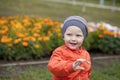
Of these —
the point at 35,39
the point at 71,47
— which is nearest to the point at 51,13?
the point at 35,39

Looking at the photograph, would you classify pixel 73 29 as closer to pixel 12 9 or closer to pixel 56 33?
pixel 56 33

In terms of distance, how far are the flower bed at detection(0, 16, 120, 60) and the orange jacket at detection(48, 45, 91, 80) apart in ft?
9.58

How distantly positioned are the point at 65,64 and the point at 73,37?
1.01 feet

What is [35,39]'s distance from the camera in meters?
6.50

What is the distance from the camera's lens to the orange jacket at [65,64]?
3.05m

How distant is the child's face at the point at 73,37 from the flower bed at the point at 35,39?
2973mm

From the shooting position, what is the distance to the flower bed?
6180mm

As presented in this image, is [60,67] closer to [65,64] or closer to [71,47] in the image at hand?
[65,64]

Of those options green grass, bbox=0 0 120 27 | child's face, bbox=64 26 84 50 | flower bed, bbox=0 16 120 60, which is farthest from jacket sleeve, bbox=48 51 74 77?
green grass, bbox=0 0 120 27

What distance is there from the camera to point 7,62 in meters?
6.09

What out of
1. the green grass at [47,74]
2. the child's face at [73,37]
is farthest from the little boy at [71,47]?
the green grass at [47,74]

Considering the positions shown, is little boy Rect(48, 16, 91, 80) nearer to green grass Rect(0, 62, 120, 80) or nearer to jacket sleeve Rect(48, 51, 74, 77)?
jacket sleeve Rect(48, 51, 74, 77)

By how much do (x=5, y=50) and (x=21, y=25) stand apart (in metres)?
1.04

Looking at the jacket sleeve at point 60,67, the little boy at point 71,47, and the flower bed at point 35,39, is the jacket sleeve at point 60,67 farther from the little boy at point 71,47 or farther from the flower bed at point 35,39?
the flower bed at point 35,39
